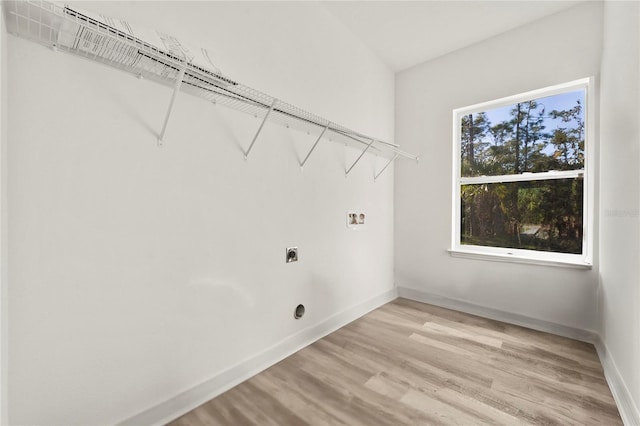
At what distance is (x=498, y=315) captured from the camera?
258 centimetres

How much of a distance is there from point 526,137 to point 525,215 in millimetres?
707

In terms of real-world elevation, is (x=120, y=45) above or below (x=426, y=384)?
above

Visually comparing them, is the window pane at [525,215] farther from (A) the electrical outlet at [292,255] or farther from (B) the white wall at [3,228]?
(B) the white wall at [3,228]

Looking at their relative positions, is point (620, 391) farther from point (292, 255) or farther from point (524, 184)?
point (292, 255)

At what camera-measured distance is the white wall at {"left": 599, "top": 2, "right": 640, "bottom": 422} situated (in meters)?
1.35

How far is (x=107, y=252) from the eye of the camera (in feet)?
3.83

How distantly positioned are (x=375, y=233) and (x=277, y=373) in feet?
5.34

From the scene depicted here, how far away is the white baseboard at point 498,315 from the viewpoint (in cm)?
221

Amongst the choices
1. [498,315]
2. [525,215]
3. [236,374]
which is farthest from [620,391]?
[236,374]

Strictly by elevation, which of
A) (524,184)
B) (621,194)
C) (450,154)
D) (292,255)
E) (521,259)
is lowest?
(521,259)

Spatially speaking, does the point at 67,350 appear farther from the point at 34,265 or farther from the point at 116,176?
the point at 116,176

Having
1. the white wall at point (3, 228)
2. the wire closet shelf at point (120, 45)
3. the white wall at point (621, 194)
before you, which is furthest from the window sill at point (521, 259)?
the white wall at point (3, 228)

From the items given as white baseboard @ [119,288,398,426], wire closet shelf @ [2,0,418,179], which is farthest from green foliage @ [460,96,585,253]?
wire closet shelf @ [2,0,418,179]

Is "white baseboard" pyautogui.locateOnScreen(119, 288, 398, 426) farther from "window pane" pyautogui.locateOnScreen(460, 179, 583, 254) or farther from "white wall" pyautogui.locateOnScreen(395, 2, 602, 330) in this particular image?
"window pane" pyautogui.locateOnScreen(460, 179, 583, 254)
